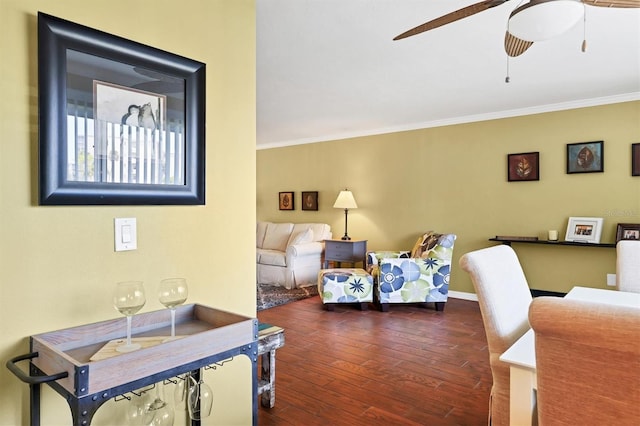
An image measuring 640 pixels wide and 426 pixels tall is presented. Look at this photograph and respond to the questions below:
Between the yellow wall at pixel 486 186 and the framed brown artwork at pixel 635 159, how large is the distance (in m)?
0.04

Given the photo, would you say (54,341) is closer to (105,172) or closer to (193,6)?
(105,172)

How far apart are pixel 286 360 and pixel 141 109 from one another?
7.59 feet

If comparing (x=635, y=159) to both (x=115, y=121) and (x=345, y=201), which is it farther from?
(x=115, y=121)

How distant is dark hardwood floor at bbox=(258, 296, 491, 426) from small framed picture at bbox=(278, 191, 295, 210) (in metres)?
2.88

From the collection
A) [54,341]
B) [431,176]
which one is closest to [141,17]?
[54,341]

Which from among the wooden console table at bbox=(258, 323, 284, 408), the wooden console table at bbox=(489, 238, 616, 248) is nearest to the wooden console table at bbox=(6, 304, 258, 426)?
the wooden console table at bbox=(258, 323, 284, 408)

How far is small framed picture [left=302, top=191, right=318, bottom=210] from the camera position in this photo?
6807 millimetres

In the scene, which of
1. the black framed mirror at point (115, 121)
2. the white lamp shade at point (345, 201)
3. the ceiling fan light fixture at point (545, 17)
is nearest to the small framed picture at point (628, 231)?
the white lamp shade at point (345, 201)

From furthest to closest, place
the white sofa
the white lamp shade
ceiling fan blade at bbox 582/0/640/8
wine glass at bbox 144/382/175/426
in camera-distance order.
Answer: the white lamp shade → the white sofa → ceiling fan blade at bbox 582/0/640/8 → wine glass at bbox 144/382/175/426

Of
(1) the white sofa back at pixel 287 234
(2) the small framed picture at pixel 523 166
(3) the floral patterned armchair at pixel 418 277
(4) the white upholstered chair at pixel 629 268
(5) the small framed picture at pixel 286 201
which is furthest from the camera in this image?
(5) the small framed picture at pixel 286 201

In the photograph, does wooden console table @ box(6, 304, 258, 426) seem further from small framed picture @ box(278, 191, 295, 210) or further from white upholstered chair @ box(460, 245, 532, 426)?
small framed picture @ box(278, 191, 295, 210)

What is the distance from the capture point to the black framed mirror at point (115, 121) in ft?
4.04

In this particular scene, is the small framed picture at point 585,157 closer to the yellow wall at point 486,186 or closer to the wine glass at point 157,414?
the yellow wall at point 486,186

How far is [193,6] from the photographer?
1651 millimetres
